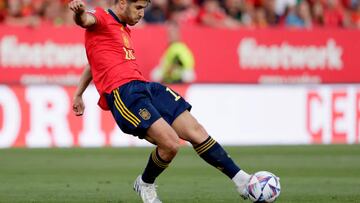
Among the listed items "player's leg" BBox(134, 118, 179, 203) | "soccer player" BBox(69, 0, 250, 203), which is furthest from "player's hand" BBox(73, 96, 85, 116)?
"player's leg" BBox(134, 118, 179, 203)

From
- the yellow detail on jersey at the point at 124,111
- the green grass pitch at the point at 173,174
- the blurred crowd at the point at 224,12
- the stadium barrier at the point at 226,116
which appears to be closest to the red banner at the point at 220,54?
the blurred crowd at the point at 224,12

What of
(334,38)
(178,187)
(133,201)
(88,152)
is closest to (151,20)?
(334,38)

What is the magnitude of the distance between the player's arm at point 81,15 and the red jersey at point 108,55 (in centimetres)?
18

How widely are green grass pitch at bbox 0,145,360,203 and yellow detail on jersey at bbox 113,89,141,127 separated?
4.13 ft

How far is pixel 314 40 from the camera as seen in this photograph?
75.7 feet

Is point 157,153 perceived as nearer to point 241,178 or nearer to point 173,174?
point 241,178

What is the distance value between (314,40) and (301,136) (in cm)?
454

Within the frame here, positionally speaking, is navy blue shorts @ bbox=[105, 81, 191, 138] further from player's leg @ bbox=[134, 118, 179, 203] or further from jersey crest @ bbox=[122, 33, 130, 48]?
Result: jersey crest @ bbox=[122, 33, 130, 48]

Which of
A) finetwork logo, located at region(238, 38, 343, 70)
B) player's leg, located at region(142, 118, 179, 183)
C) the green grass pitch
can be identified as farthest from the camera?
finetwork logo, located at region(238, 38, 343, 70)

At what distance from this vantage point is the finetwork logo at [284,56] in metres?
22.7

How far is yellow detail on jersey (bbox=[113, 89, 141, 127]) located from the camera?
28.8 feet

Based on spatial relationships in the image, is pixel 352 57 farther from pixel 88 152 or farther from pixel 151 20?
pixel 88 152

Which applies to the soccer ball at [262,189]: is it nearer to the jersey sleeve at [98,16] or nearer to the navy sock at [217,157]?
the navy sock at [217,157]

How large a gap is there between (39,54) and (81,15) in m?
12.5
